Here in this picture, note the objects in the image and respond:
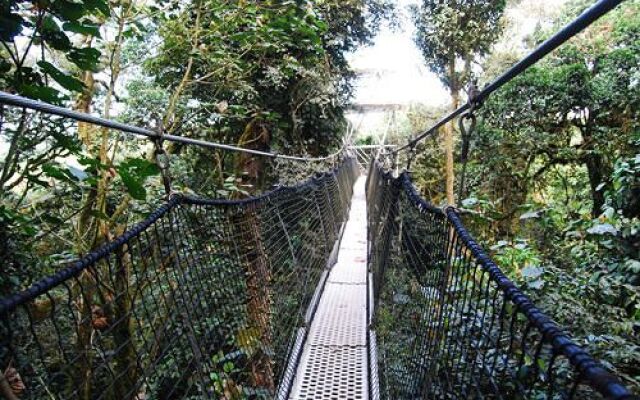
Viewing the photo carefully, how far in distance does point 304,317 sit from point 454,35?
5.02 metres

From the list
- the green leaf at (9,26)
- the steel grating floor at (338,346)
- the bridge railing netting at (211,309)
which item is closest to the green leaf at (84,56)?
the green leaf at (9,26)

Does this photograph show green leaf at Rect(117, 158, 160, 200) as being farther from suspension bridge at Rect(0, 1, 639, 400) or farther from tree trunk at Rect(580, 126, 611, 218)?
tree trunk at Rect(580, 126, 611, 218)

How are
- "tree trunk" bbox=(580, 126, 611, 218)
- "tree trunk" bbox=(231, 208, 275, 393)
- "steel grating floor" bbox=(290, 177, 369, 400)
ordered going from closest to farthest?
1. "steel grating floor" bbox=(290, 177, 369, 400)
2. "tree trunk" bbox=(231, 208, 275, 393)
3. "tree trunk" bbox=(580, 126, 611, 218)

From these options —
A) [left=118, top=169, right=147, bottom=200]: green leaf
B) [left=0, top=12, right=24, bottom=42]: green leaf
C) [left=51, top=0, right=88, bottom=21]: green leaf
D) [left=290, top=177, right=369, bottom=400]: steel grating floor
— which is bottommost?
[left=290, top=177, right=369, bottom=400]: steel grating floor

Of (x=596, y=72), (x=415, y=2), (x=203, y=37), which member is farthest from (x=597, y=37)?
(x=203, y=37)

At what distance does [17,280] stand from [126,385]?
1076 mm

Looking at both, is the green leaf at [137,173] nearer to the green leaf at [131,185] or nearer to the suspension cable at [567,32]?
the green leaf at [131,185]

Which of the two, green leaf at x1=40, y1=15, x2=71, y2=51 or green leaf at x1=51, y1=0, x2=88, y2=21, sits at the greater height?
green leaf at x1=51, y1=0, x2=88, y2=21

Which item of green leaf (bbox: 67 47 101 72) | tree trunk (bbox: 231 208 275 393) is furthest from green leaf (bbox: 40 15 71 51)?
tree trunk (bbox: 231 208 275 393)

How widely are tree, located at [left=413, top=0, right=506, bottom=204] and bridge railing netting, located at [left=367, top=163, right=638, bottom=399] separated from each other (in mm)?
3968

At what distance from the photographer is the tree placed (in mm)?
5574

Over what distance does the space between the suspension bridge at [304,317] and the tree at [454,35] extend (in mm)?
3796

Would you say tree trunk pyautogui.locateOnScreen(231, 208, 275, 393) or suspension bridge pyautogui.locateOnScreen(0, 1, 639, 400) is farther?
tree trunk pyautogui.locateOnScreen(231, 208, 275, 393)

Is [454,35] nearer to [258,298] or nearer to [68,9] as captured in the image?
[258,298]
